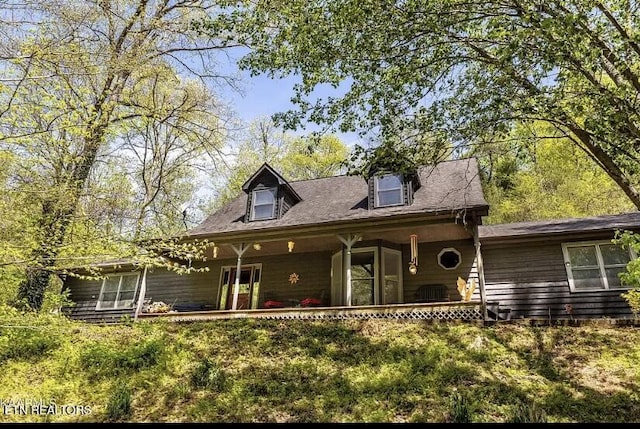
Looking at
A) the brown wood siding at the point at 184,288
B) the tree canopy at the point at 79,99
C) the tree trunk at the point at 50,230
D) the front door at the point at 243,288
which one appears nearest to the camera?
the tree canopy at the point at 79,99

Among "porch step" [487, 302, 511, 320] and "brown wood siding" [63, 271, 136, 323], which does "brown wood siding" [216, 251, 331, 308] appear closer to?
"porch step" [487, 302, 511, 320]

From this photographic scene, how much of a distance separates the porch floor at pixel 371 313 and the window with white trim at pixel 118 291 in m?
5.11

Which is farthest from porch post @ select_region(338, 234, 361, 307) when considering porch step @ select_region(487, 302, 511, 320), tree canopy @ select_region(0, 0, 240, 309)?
tree canopy @ select_region(0, 0, 240, 309)

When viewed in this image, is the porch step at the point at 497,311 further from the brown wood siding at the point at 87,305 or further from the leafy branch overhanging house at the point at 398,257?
the brown wood siding at the point at 87,305

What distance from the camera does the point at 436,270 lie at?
12.8m

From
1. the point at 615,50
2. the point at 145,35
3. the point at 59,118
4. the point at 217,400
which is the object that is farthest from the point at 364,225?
the point at 145,35

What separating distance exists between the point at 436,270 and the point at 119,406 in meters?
9.23

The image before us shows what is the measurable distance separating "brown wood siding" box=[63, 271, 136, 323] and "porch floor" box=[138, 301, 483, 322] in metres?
5.47

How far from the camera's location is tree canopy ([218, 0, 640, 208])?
623 centimetres

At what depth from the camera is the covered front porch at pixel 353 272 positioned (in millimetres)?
11516

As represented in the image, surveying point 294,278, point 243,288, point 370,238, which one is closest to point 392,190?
point 370,238

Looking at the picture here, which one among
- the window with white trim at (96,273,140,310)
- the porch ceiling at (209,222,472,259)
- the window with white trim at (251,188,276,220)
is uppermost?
the window with white trim at (251,188,276,220)

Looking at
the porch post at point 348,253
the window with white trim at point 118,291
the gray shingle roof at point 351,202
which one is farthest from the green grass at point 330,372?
the window with white trim at point 118,291
